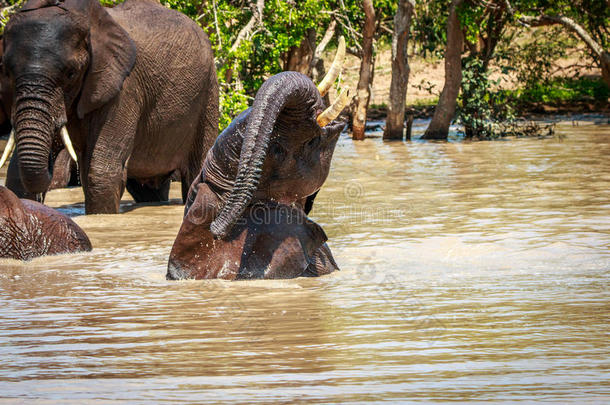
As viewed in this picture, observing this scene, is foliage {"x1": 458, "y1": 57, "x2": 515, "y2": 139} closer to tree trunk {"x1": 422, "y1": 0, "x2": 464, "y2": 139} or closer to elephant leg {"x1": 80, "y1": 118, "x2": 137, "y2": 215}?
tree trunk {"x1": 422, "y1": 0, "x2": 464, "y2": 139}

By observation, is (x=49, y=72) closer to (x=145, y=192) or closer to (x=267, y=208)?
(x=145, y=192)

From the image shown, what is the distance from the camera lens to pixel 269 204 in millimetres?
6145

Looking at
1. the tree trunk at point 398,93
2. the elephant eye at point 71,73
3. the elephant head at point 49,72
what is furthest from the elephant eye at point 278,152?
the tree trunk at point 398,93

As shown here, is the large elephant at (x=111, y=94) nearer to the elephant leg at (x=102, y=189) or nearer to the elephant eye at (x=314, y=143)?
the elephant leg at (x=102, y=189)

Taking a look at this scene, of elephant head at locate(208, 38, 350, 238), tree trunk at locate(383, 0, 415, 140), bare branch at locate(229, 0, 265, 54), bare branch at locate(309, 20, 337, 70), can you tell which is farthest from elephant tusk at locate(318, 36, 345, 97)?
bare branch at locate(309, 20, 337, 70)

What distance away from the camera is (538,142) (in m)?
18.3

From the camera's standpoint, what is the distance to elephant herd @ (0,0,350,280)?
5945 mm

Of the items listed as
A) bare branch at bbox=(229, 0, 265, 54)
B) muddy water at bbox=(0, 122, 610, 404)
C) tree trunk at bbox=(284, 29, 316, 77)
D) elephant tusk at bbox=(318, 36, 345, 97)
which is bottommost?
muddy water at bbox=(0, 122, 610, 404)

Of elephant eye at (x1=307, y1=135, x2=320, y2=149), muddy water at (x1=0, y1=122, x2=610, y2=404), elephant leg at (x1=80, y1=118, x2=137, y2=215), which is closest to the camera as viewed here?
muddy water at (x1=0, y1=122, x2=610, y2=404)

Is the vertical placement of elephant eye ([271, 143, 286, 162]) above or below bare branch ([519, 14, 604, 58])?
below

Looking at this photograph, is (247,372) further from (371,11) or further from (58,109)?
(371,11)

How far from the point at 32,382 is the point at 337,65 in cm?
276

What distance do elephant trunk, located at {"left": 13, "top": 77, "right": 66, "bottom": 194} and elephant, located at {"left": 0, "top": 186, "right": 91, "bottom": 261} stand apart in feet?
2.61

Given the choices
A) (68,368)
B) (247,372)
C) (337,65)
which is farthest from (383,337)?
(337,65)
